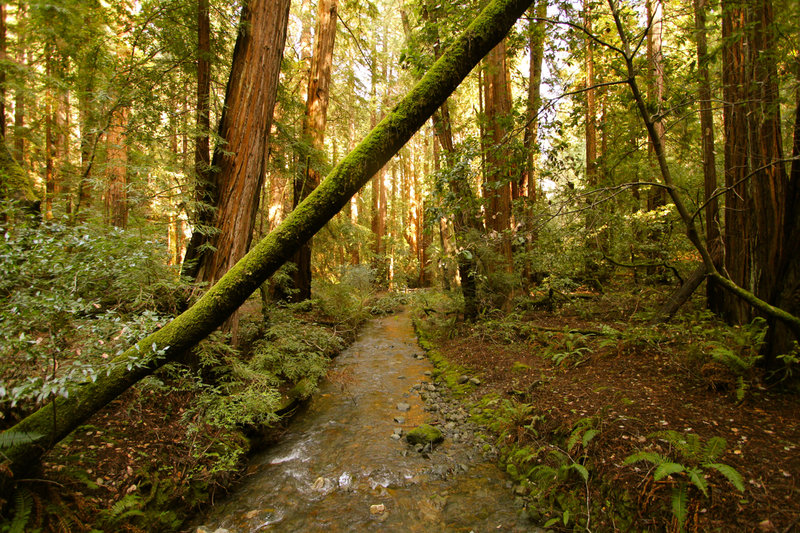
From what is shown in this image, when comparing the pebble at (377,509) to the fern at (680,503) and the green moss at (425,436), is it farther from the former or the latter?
the fern at (680,503)

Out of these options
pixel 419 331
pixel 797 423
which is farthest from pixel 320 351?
pixel 797 423

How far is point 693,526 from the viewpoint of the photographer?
94.7 inches

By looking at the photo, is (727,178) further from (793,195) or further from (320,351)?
(320,351)

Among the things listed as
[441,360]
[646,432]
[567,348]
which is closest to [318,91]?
[441,360]

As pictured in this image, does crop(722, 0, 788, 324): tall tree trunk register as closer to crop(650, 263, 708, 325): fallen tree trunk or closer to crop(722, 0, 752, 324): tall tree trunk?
crop(722, 0, 752, 324): tall tree trunk

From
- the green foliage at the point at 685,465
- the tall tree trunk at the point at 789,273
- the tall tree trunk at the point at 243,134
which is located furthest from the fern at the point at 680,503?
the tall tree trunk at the point at 243,134

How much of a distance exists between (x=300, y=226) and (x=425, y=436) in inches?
140

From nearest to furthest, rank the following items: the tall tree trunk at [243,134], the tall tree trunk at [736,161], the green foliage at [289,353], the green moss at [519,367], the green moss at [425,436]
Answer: the tall tree trunk at [736,161]
the green moss at [425,436]
the tall tree trunk at [243,134]
the green foliage at [289,353]
the green moss at [519,367]

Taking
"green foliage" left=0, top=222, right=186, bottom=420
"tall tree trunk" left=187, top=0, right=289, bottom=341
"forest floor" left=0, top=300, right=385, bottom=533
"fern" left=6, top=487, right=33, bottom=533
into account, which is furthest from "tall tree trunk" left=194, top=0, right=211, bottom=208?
"fern" left=6, top=487, right=33, bottom=533

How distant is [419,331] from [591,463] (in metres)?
8.00

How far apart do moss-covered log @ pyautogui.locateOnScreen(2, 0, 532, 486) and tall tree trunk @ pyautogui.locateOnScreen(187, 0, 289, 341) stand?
263cm

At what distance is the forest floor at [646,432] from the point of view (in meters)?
2.50

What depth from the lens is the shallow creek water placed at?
3.32m

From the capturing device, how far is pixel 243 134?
5.19 m
